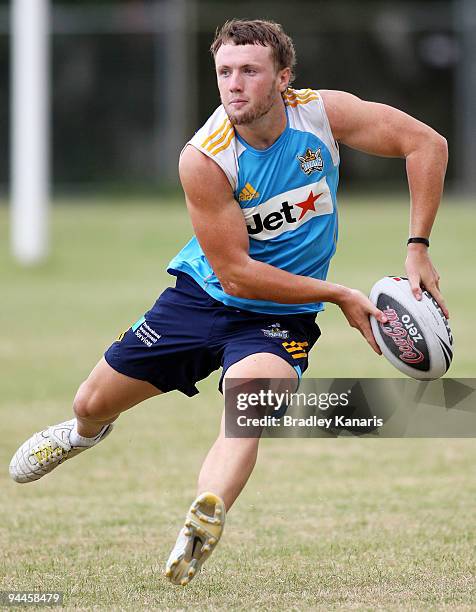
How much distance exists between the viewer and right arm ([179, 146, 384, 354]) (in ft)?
16.5

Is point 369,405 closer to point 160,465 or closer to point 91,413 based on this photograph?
point 91,413

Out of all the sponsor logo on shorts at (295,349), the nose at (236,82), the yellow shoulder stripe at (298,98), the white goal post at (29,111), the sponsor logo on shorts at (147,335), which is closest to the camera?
the nose at (236,82)

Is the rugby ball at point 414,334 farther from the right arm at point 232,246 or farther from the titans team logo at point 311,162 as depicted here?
the titans team logo at point 311,162

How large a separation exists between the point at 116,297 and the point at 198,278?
9855 mm

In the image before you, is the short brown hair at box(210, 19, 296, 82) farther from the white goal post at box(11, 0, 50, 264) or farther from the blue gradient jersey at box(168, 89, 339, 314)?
the white goal post at box(11, 0, 50, 264)

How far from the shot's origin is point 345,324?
44.5 ft

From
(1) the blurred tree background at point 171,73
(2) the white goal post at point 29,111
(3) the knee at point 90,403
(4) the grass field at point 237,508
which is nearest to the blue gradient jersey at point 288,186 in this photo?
(3) the knee at point 90,403

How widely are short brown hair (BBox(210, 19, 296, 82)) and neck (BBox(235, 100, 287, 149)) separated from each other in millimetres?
183

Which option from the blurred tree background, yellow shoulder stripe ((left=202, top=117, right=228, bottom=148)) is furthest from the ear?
the blurred tree background

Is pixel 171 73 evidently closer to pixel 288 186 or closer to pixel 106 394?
pixel 106 394

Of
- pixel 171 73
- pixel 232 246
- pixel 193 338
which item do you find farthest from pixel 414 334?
pixel 171 73

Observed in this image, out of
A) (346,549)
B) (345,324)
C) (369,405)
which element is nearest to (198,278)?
(369,405)

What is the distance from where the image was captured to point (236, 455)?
188 inches

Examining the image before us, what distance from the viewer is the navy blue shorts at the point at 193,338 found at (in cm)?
523
